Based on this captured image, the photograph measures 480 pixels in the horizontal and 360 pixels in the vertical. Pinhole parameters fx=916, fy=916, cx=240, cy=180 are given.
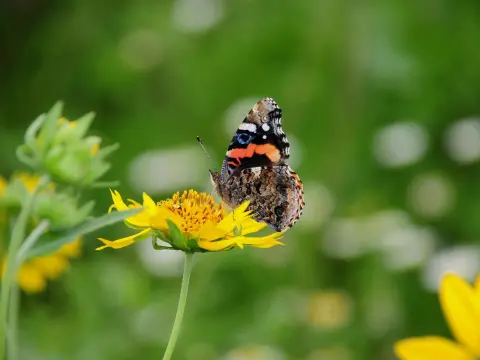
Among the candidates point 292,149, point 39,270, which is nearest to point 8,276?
point 39,270

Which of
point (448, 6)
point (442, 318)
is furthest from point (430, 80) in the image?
point (442, 318)

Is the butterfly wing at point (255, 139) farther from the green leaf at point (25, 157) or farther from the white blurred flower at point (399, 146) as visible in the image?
the white blurred flower at point (399, 146)

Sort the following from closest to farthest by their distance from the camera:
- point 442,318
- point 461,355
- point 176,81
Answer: point 461,355 → point 442,318 → point 176,81

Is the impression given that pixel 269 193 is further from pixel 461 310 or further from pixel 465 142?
pixel 465 142

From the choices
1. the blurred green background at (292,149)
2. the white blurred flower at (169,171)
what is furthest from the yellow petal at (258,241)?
the white blurred flower at (169,171)

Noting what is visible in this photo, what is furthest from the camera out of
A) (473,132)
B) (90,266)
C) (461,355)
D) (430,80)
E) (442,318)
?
(430,80)

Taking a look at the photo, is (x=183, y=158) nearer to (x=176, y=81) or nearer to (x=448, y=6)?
(x=176, y=81)

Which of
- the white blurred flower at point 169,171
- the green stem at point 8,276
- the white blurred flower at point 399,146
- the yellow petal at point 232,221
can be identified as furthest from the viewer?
the white blurred flower at point 399,146

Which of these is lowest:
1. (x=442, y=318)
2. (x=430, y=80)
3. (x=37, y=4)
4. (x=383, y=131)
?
(x=442, y=318)
